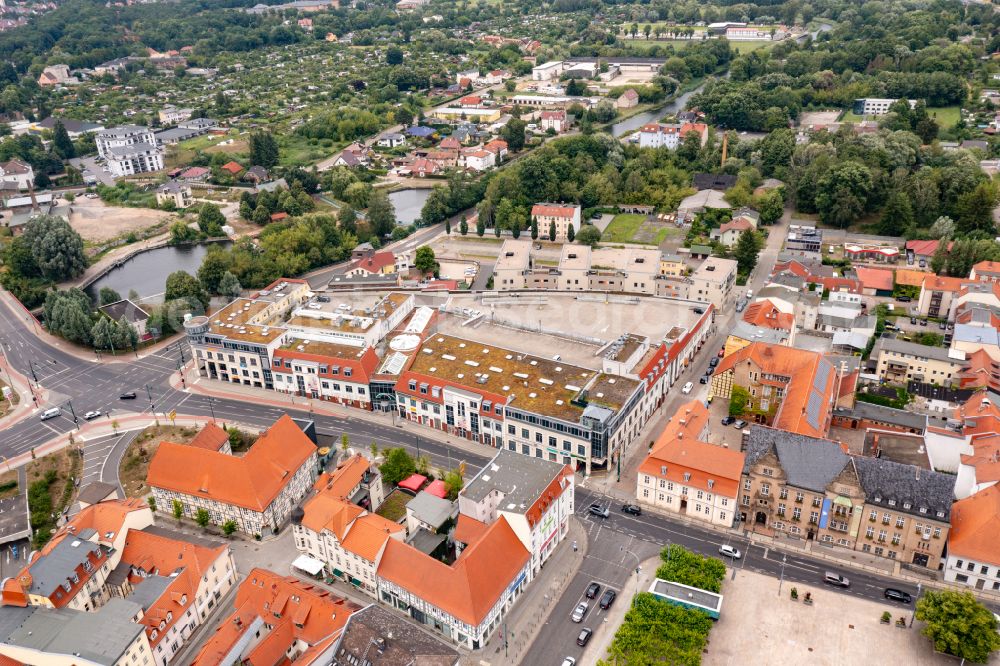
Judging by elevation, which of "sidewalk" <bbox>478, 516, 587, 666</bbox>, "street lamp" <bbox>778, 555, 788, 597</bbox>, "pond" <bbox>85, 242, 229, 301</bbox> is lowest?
"pond" <bbox>85, 242, 229, 301</bbox>

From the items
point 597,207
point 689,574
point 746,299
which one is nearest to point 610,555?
point 689,574

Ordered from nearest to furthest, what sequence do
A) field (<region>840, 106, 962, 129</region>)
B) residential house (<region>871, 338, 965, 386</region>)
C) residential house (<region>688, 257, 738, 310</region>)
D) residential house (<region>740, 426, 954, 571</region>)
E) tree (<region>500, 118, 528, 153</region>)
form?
residential house (<region>740, 426, 954, 571</region>) → residential house (<region>871, 338, 965, 386</region>) → residential house (<region>688, 257, 738, 310</region>) → field (<region>840, 106, 962, 129</region>) → tree (<region>500, 118, 528, 153</region>)

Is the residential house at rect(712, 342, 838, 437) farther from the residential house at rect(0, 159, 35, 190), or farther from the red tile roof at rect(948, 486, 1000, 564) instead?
the residential house at rect(0, 159, 35, 190)

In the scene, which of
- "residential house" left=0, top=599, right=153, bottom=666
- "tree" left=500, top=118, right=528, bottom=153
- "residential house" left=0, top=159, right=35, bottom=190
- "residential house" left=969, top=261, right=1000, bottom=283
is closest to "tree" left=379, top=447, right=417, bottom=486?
"residential house" left=0, top=599, right=153, bottom=666

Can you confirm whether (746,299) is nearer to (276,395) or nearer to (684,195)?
(684,195)

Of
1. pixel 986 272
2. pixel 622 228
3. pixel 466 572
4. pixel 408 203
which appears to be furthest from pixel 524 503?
pixel 408 203
